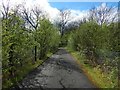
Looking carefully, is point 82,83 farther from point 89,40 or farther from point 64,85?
point 89,40

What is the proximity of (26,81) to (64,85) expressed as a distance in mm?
2603

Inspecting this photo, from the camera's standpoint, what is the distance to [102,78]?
1736cm

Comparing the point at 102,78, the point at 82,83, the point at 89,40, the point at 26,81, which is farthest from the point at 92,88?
the point at 89,40

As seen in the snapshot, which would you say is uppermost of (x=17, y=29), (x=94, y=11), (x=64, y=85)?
(x=94, y=11)

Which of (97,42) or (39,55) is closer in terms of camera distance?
(97,42)

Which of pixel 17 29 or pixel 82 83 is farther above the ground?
pixel 17 29

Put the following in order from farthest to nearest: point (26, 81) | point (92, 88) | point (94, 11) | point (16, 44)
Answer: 1. point (94, 11)
2. point (16, 44)
3. point (26, 81)
4. point (92, 88)

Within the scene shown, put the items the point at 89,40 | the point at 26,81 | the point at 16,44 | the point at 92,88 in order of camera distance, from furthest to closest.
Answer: the point at 89,40 < the point at 16,44 < the point at 26,81 < the point at 92,88

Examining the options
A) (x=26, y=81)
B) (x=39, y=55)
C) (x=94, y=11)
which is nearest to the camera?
(x=26, y=81)

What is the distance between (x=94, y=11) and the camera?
186 ft

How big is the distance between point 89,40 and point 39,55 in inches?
353

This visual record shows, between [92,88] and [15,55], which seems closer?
[92,88]

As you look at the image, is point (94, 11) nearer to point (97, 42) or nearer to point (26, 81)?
point (97, 42)

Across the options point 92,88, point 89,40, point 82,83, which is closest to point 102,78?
point 82,83
